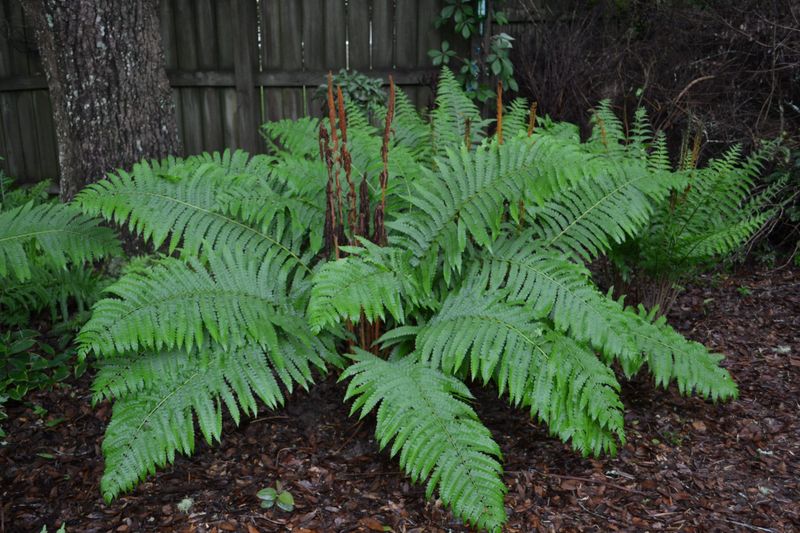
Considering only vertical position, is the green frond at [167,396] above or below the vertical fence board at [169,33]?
below

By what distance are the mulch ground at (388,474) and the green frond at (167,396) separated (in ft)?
0.77

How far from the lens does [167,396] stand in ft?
6.33

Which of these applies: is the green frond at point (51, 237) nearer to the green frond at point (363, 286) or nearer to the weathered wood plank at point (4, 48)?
the green frond at point (363, 286)

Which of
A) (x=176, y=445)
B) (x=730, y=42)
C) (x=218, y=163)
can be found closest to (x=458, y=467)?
(x=176, y=445)

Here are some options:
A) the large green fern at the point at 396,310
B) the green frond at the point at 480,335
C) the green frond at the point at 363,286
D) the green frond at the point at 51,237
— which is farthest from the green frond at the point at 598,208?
the green frond at the point at 51,237

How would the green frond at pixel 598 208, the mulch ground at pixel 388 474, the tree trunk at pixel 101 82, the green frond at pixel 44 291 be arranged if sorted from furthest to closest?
the tree trunk at pixel 101 82 → the green frond at pixel 44 291 → the green frond at pixel 598 208 → the mulch ground at pixel 388 474

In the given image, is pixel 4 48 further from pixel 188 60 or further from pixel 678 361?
pixel 678 361

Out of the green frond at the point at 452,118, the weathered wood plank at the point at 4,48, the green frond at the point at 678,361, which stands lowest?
the green frond at the point at 678,361

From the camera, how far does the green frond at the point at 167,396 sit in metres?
1.81

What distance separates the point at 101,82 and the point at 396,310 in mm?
2139

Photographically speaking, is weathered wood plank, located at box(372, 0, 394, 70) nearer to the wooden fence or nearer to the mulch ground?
the wooden fence

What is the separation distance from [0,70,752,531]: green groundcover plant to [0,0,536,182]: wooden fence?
2846 millimetres

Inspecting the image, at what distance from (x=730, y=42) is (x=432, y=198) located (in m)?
3.14

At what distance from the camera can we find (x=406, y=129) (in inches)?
125
